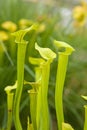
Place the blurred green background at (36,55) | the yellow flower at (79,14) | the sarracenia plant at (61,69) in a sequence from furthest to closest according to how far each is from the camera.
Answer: the yellow flower at (79,14), the blurred green background at (36,55), the sarracenia plant at (61,69)

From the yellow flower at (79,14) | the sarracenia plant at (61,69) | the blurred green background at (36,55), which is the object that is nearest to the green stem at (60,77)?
the sarracenia plant at (61,69)

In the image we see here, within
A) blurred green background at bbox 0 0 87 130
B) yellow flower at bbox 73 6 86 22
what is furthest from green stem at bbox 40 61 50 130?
yellow flower at bbox 73 6 86 22

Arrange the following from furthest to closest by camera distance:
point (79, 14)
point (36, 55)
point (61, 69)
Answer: point (79, 14), point (36, 55), point (61, 69)

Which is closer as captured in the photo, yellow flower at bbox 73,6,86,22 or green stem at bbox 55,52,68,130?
green stem at bbox 55,52,68,130

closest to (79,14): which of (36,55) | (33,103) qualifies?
(36,55)

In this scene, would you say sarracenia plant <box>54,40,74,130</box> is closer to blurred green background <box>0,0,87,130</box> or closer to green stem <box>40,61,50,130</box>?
green stem <box>40,61,50,130</box>

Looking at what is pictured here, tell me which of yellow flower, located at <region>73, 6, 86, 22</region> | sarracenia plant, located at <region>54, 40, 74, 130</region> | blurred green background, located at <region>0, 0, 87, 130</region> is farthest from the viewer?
yellow flower, located at <region>73, 6, 86, 22</region>

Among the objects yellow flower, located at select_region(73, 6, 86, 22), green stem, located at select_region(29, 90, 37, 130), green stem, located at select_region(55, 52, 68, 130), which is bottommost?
green stem, located at select_region(29, 90, 37, 130)

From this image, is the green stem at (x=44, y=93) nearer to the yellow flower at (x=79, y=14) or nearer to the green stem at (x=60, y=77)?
the green stem at (x=60, y=77)

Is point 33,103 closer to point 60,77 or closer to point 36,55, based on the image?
point 60,77

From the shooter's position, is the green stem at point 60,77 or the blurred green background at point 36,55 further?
the blurred green background at point 36,55

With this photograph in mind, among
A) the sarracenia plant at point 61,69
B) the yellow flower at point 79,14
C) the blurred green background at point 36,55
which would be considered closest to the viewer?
the sarracenia plant at point 61,69
